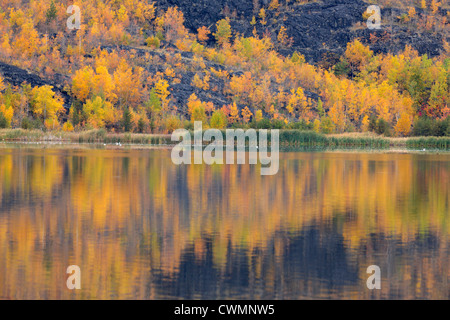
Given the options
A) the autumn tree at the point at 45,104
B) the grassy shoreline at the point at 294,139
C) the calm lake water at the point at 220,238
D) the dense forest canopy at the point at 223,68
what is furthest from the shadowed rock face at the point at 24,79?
the calm lake water at the point at 220,238

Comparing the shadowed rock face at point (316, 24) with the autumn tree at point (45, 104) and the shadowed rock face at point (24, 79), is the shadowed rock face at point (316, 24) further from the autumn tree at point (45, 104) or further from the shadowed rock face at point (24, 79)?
the autumn tree at point (45, 104)

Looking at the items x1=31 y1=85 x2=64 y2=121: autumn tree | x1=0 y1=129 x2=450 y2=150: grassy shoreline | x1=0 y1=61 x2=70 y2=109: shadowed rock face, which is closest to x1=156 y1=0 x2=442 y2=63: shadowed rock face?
x1=0 y1=61 x2=70 y2=109: shadowed rock face

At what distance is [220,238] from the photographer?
18.0 meters

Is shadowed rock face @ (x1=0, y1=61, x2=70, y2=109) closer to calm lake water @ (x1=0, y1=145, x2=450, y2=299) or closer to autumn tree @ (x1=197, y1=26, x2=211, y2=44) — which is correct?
autumn tree @ (x1=197, y1=26, x2=211, y2=44)

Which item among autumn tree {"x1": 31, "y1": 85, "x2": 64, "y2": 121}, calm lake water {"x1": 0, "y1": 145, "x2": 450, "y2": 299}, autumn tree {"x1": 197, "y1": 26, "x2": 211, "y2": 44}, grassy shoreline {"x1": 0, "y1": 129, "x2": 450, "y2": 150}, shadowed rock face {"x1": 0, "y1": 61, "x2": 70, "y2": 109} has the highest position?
autumn tree {"x1": 197, "y1": 26, "x2": 211, "y2": 44}

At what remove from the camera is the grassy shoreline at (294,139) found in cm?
8300

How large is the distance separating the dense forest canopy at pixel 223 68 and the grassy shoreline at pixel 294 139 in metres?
4.41

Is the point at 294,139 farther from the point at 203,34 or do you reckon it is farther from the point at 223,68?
the point at 203,34

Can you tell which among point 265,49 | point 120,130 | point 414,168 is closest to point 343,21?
point 265,49

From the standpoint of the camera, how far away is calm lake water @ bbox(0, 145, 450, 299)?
13648 mm

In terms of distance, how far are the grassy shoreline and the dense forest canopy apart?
4412mm

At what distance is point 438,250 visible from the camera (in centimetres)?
1703

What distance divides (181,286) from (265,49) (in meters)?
156
